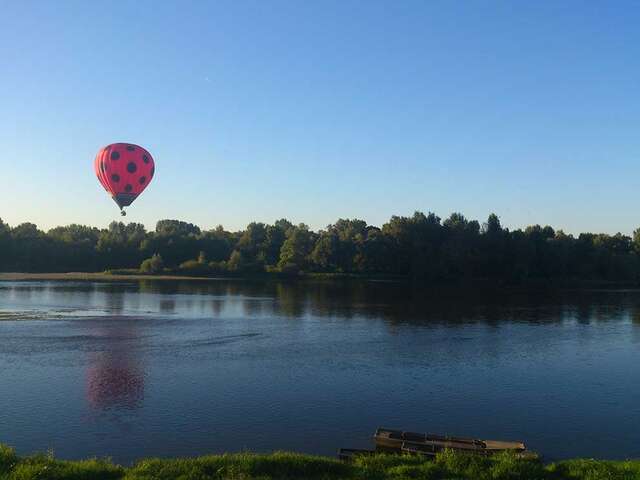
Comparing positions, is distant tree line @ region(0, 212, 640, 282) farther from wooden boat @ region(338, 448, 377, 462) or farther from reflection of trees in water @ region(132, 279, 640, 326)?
wooden boat @ region(338, 448, 377, 462)

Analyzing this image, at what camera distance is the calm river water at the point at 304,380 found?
15.8 m

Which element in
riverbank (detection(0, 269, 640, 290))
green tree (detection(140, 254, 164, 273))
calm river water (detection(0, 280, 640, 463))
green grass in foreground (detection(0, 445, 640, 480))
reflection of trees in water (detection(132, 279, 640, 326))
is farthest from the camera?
green tree (detection(140, 254, 164, 273))

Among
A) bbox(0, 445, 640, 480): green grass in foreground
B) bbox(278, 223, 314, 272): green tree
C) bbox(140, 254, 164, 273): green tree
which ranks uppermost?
bbox(278, 223, 314, 272): green tree

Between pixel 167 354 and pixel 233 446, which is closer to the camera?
pixel 233 446

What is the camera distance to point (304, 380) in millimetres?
22109

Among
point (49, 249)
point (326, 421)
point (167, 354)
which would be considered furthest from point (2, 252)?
point (326, 421)

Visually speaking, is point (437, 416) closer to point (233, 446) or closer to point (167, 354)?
point (233, 446)

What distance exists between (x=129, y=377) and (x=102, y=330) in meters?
12.6

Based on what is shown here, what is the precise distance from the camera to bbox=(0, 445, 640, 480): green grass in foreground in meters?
10.7

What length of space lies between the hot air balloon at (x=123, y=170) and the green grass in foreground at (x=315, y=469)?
3360cm

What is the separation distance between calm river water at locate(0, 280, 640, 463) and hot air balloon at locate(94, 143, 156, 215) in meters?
8.37

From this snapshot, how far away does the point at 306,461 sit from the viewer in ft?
38.7

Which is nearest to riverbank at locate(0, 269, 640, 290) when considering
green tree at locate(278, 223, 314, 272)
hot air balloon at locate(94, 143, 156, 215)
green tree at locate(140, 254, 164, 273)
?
green tree at locate(140, 254, 164, 273)

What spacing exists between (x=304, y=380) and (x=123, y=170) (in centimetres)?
2704
